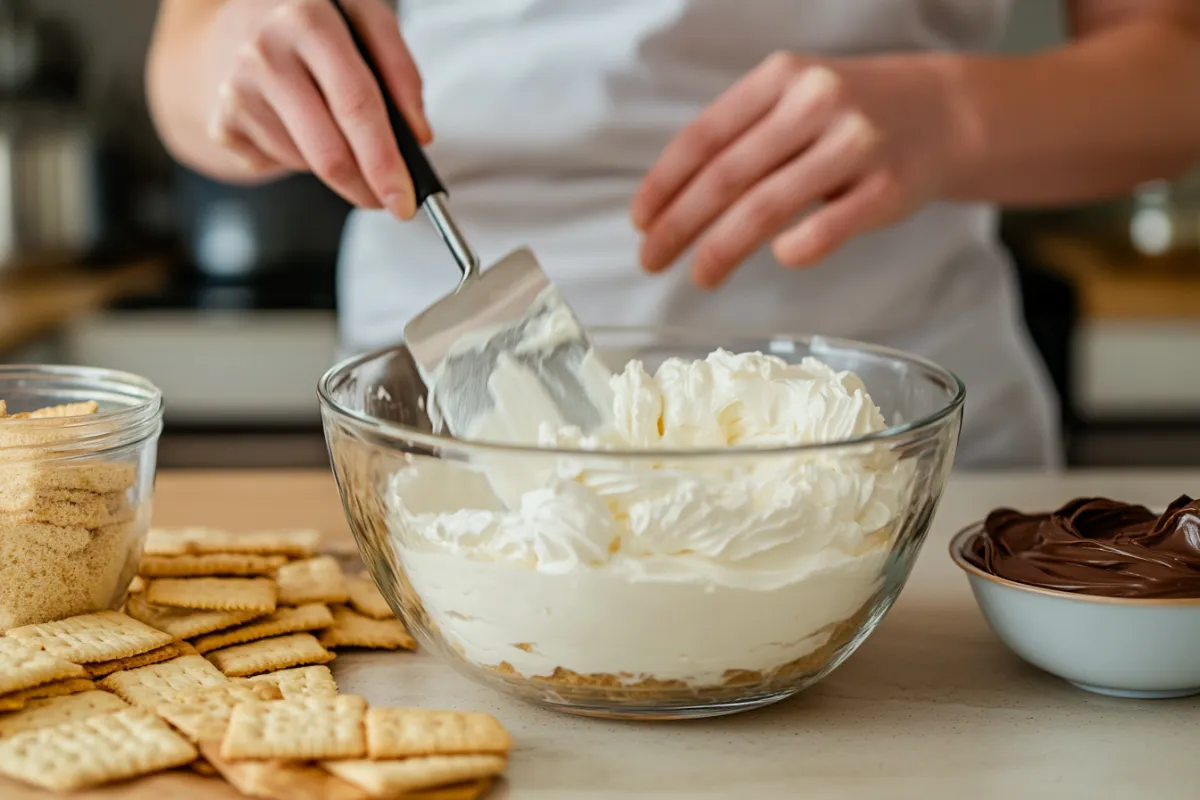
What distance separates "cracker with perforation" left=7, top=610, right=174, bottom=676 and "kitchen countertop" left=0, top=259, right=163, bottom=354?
148cm

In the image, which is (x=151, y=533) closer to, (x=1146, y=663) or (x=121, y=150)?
(x=1146, y=663)

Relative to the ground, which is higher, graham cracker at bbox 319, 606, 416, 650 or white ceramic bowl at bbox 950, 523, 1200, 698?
white ceramic bowl at bbox 950, 523, 1200, 698

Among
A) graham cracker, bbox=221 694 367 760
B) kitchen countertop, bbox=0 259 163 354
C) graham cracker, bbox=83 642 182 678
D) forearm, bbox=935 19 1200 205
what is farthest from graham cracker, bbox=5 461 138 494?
kitchen countertop, bbox=0 259 163 354

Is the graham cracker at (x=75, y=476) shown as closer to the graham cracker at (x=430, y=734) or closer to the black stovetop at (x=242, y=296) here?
the graham cracker at (x=430, y=734)

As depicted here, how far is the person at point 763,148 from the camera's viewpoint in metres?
1.10

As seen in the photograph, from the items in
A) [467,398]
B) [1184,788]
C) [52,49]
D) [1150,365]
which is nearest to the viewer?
[1184,788]

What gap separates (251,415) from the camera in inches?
97.9

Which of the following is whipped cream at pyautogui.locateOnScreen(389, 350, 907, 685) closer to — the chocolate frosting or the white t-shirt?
the chocolate frosting

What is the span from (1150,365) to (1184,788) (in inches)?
78.9

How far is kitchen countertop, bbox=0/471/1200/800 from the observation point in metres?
0.64

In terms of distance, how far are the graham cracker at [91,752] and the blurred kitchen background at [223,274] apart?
163cm

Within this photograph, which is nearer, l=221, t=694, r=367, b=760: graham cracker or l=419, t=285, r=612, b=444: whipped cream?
l=221, t=694, r=367, b=760: graham cracker

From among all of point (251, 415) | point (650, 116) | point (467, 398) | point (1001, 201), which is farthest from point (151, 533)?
point (251, 415)

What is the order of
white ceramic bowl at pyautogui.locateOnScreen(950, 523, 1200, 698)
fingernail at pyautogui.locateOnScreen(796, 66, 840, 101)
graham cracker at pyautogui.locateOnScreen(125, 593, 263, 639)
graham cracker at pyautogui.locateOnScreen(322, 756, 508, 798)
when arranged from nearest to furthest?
graham cracker at pyautogui.locateOnScreen(322, 756, 508, 798) < white ceramic bowl at pyautogui.locateOnScreen(950, 523, 1200, 698) < graham cracker at pyautogui.locateOnScreen(125, 593, 263, 639) < fingernail at pyautogui.locateOnScreen(796, 66, 840, 101)
